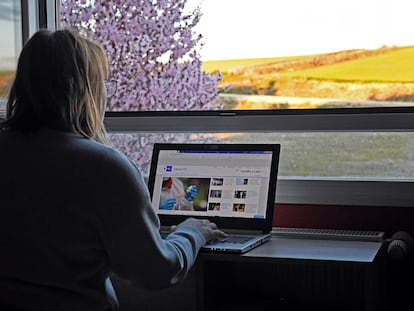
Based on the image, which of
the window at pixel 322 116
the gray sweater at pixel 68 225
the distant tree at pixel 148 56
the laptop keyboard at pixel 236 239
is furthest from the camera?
the distant tree at pixel 148 56

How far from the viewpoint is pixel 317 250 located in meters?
2.19

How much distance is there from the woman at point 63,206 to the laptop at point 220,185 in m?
0.69

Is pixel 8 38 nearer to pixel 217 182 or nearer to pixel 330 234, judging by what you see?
pixel 217 182

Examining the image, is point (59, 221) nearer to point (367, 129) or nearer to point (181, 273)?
point (181, 273)

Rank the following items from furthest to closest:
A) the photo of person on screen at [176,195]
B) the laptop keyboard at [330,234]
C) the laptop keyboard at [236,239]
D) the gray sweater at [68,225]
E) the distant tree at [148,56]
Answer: the distant tree at [148,56] → the photo of person on screen at [176,195] → the laptop keyboard at [330,234] → the laptop keyboard at [236,239] → the gray sweater at [68,225]

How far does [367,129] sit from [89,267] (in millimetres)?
1332

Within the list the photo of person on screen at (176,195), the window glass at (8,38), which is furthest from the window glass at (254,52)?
the photo of person on screen at (176,195)

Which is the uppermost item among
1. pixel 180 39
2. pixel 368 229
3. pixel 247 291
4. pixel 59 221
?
pixel 180 39

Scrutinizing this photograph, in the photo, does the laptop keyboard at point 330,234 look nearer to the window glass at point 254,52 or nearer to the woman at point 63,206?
the window glass at point 254,52

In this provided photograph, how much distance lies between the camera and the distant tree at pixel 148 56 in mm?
2957

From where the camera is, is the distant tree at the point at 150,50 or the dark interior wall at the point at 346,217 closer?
the dark interior wall at the point at 346,217

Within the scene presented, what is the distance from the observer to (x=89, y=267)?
1691 millimetres

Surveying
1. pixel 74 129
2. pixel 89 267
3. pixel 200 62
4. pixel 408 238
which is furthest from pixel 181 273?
pixel 200 62

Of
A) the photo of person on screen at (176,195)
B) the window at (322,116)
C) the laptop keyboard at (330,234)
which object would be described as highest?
the window at (322,116)
